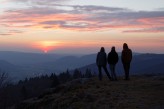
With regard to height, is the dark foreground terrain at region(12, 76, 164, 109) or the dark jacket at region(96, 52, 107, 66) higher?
the dark jacket at region(96, 52, 107, 66)

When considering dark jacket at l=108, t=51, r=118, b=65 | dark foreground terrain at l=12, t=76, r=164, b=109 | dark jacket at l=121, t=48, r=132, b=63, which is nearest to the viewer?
dark foreground terrain at l=12, t=76, r=164, b=109

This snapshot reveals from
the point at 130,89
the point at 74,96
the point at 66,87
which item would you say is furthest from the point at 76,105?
the point at 66,87

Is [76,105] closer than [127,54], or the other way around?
[76,105]

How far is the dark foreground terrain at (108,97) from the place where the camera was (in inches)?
815

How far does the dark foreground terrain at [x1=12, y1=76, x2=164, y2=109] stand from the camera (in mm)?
20703

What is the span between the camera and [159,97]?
21641 mm

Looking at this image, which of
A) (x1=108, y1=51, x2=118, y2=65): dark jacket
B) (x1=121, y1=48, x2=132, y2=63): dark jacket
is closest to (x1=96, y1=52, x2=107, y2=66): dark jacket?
(x1=108, y1=51, x2=118, y2=65): dark jacket

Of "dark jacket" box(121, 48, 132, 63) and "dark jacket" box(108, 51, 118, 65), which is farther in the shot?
"dark jacket" box(108, 51, 118, 65)

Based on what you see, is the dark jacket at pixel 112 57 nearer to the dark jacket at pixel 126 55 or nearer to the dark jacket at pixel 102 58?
the dark jacket at pixel 102 58

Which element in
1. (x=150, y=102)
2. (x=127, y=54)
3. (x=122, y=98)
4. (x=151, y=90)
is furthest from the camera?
(x=127, y=54)

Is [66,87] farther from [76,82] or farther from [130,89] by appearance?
[130,89]

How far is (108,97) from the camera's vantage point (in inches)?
893

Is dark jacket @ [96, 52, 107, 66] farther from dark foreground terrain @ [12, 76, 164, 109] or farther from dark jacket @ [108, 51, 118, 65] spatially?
dark foreground terrain @ [12, 76, 164, 109]

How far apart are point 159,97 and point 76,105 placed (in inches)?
183
